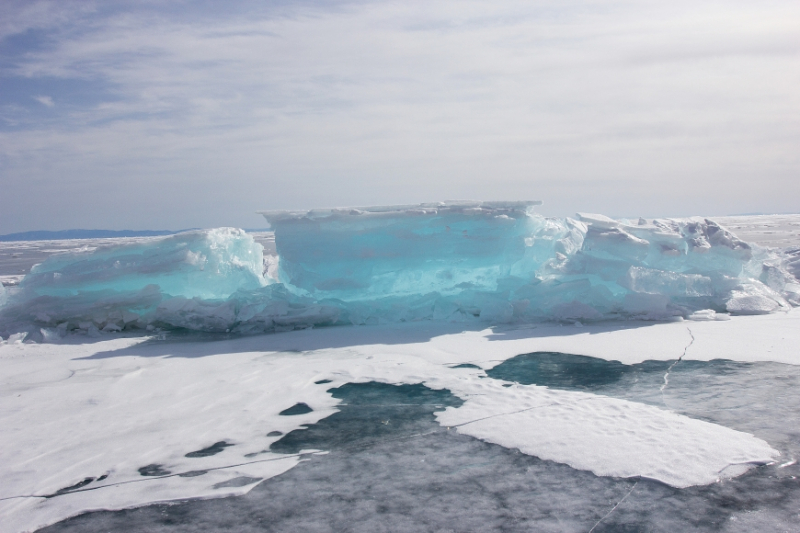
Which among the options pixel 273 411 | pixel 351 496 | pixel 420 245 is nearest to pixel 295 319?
pixel 420 245

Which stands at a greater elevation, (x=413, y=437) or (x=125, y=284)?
(x=125, y=284)

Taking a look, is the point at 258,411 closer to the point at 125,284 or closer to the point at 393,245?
the point at 393,245

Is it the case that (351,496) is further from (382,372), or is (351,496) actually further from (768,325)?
(768,325)

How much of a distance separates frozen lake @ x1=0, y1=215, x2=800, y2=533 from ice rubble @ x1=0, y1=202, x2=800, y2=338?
116cm

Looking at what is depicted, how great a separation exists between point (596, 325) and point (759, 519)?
4.31m

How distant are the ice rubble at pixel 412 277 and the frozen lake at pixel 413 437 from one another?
1.16m

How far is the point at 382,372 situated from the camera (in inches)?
190

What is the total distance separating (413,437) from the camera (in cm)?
334

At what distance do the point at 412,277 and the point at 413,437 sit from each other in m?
4.62

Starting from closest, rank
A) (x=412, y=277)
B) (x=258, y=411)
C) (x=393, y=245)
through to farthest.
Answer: (x=258, y=411), (x=393, y=245), (x=412, y=277)

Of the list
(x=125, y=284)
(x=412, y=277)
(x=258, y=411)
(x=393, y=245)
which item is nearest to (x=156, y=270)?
(x=125, y=284)

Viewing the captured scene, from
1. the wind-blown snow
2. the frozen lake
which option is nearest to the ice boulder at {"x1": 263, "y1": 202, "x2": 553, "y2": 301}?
the wind-blown snow

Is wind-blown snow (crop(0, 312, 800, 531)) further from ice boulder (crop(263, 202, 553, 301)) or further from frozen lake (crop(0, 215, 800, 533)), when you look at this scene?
ice boulder (crop(263, 202, 553, 301))

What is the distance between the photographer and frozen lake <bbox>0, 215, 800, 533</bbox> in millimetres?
2473
